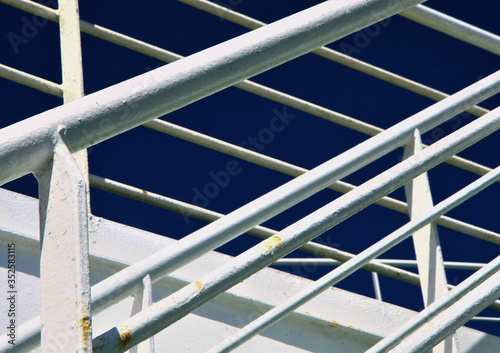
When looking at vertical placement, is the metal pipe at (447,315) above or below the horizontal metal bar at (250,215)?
below

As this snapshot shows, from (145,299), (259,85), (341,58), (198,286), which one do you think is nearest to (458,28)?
(341,58)

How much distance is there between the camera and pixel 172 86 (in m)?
0.44

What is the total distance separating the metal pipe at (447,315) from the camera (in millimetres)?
679

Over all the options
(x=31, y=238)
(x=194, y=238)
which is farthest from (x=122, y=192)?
(x=194, y=238)

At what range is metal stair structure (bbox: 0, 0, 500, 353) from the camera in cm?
40

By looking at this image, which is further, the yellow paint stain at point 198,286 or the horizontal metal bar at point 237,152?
the horizontal metal bar at point 237,152

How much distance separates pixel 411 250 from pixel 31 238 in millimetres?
2113

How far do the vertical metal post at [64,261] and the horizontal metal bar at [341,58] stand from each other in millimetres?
968

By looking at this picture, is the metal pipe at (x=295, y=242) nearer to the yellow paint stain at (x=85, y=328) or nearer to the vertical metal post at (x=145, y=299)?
the yellow paint stain at (x=85, y=328)

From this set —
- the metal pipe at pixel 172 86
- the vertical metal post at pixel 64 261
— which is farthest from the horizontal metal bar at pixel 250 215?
the vertical metal post at pixel 64 261

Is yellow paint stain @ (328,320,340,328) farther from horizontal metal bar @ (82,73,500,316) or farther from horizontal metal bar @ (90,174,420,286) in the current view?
horizontal metal bar @ (82,73,500,316)

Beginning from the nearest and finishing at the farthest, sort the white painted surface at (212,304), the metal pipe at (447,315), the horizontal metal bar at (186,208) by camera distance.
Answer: the metal pipe at (447,315) < the white painted surface at (212,304) < the horizontal metal bar at (186,208)

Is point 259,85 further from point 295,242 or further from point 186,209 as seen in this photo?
point 295,242

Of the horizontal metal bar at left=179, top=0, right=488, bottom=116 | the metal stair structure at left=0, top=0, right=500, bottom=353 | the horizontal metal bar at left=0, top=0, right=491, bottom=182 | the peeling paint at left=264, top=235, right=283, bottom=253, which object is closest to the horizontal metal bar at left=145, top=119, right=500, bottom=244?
the metal stair structure at left=0, top=0, right=500, bottom=353
